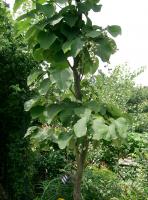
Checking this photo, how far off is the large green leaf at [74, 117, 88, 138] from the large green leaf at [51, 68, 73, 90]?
220mm

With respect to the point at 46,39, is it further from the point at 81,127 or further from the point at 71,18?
the point at 81,127

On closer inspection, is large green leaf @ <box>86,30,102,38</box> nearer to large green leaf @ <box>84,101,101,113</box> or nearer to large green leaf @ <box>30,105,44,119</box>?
large green leaf @ <box>84,101,101,113</box>

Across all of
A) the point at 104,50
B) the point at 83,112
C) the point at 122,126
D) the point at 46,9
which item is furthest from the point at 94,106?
the point at 46,9

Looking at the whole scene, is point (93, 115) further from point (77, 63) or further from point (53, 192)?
point (53, 192)

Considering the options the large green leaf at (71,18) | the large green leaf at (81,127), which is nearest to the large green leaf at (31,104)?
the large green leaf at (81,127)

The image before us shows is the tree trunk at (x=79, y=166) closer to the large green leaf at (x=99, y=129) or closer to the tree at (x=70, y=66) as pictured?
the tree at (x=70, y=66)

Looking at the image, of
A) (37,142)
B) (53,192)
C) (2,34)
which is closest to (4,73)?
(2,34)

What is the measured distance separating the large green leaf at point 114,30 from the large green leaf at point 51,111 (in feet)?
1.74

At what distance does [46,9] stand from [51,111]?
1.95 ft

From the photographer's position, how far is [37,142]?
8.94 ft

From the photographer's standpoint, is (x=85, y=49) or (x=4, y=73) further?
(x=4, y=73)

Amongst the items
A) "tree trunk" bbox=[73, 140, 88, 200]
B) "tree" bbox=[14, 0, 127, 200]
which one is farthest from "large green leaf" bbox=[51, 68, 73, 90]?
"tree trunk" bbox=[73, 140, 88, 200]

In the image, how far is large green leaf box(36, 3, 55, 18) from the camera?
96.2 inches

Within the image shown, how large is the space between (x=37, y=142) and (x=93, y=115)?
0.52 m
